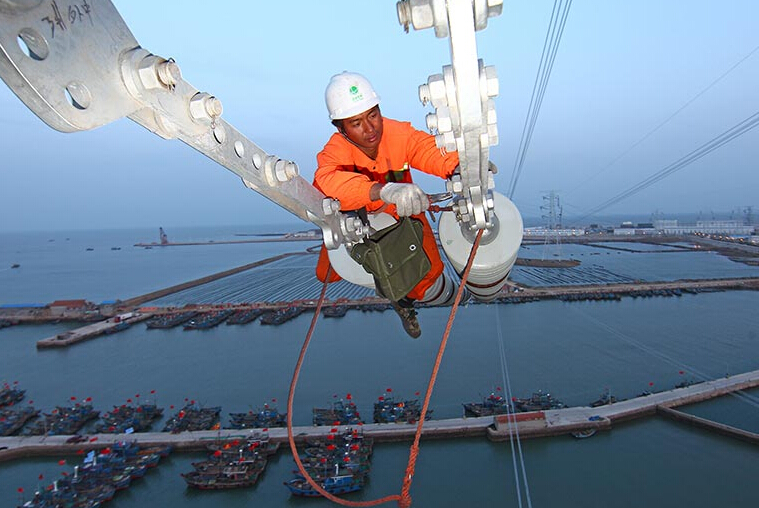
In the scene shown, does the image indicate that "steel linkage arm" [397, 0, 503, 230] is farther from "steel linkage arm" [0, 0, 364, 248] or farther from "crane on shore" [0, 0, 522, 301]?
"steel linkage arm" [0, 0, 364, 248]

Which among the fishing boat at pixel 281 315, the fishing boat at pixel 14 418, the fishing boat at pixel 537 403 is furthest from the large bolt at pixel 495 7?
the fishing boat at pixel 281 315

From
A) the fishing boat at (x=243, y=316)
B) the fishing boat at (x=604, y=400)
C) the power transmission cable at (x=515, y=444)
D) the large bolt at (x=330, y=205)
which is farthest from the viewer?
the fishing boat at (x=243, y=316)

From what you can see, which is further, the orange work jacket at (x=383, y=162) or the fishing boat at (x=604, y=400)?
the fishing boat at (x=604, y=400)

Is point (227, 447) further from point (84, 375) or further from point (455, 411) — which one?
point (84, 375)

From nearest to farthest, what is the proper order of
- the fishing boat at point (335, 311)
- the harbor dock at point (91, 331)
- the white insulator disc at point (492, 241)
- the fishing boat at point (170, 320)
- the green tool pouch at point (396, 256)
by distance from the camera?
the green tool pouch at point (396, 256) → the white insulator disc at point (492, 241) → the harbor dock at point (91, 331) → the fishing boat at point (170, 320) → the fishing boat at point (335, 311)

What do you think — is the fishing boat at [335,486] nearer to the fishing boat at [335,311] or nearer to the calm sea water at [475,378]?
the calm sea water at [475,378]

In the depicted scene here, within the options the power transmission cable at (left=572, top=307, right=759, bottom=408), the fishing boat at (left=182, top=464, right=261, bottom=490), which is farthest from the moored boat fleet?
the power transmission cable at (left=572, top=307, right=759, bottom=408)
